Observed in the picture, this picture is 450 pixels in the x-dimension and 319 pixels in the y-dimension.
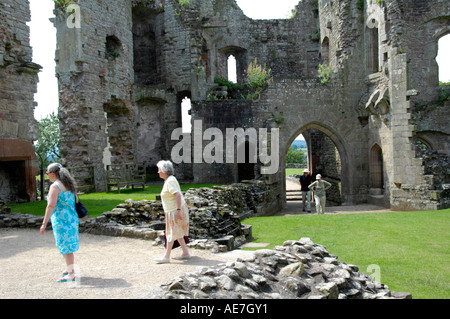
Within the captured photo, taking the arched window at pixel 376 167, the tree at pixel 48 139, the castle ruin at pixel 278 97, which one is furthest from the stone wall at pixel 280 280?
the tree at pixel 48 139

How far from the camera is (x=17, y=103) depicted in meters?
13.7

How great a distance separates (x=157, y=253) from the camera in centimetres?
657

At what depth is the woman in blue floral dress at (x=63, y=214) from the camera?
5.20 m

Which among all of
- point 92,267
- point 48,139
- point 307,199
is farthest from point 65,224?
point 48,139

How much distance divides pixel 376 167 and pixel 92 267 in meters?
14.7

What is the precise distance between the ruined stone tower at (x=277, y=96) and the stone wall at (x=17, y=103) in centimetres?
353

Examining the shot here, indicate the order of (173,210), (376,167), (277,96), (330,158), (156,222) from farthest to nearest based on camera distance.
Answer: (330,158) < (277,96) < (376,167) < (156,222) < (173,210)

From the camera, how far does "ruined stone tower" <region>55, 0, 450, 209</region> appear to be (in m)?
15.9

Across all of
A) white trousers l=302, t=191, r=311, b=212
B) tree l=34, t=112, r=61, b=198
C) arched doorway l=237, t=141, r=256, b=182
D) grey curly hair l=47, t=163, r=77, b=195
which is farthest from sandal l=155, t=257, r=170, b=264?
tree l=34, t=112, r=61, b=198

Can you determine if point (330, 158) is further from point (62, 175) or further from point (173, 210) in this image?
point (62, 175)

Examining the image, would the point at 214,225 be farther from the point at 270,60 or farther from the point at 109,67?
the point at 270,60

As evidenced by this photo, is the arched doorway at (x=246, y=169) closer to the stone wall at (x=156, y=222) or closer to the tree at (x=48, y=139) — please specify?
the stone wall at (x=156, y=222)

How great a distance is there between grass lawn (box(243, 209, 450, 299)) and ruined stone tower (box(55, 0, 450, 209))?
3.97m
